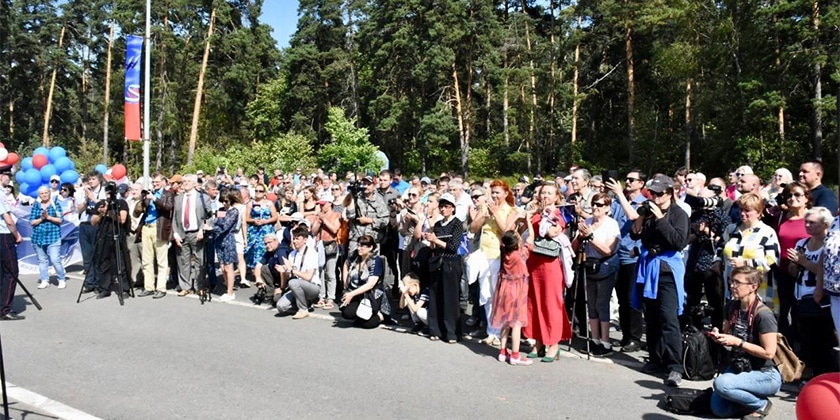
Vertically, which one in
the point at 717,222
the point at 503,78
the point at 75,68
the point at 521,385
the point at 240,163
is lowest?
the point at 521,385

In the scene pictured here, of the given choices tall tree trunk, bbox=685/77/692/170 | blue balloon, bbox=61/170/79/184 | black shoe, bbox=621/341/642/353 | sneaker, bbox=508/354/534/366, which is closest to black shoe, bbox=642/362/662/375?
black shoe, bbox=621/341/642/353

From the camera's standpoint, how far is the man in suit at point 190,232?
416 inches

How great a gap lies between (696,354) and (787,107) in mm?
25818

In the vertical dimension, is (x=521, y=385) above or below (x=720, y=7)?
below

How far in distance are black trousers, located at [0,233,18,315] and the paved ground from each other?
1.24 feet

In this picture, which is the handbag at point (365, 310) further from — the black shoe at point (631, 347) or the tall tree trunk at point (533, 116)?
the tall tree trunk at point (533, 116)

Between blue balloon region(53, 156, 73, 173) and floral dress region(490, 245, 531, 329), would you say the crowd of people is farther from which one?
blue balloon region(53, 156, 73, 173)

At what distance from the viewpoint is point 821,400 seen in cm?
319

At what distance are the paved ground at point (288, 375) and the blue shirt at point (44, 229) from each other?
2.91 metres

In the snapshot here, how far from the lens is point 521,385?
19.9ft

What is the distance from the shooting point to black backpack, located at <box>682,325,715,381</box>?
19.9ft

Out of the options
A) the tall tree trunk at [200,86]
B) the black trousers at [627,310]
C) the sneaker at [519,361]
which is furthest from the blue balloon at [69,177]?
the tall tree trunk at [200,86]

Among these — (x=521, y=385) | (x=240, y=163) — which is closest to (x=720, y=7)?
(x=240, y=163)

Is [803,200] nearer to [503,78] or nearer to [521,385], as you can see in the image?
[521,385]
